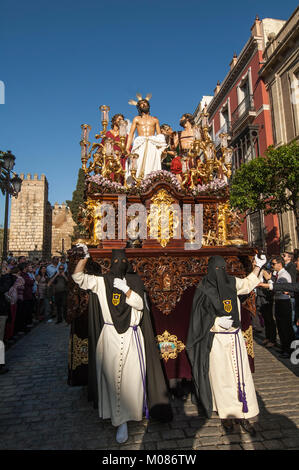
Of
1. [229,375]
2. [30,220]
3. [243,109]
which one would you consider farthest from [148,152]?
[30,220]

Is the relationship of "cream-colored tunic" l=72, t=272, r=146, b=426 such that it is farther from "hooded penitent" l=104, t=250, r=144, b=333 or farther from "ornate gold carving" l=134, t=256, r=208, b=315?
"ornate gold carving" l=134, t=256, r=208, b=315

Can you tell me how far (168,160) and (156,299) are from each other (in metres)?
3.96

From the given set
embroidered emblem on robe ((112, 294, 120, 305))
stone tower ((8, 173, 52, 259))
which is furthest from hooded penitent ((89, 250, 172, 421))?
stone tower ((8, 173, 52, 259))

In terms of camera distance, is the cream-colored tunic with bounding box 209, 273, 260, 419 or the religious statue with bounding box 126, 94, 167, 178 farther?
the religious statue with bounding box 126, 94, 167, 178

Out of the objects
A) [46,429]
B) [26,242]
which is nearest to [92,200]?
[46,429]

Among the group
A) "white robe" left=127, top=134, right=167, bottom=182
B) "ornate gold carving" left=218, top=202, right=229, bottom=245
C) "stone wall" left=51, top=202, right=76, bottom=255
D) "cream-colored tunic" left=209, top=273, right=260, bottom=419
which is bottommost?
"cream-colored tunic" left=209, top=273, right=260, bottom=419

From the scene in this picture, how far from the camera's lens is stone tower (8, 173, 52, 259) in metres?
43.2

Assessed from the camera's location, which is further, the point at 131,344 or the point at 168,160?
the point at 168,160

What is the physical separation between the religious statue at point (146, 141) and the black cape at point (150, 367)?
9.81ft

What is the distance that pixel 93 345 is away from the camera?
148 inches

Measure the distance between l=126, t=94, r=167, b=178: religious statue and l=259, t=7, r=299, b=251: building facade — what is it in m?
13.1

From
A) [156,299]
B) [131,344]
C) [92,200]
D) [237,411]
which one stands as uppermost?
[92,200]

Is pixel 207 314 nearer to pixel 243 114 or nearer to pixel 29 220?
pixel 243 114
